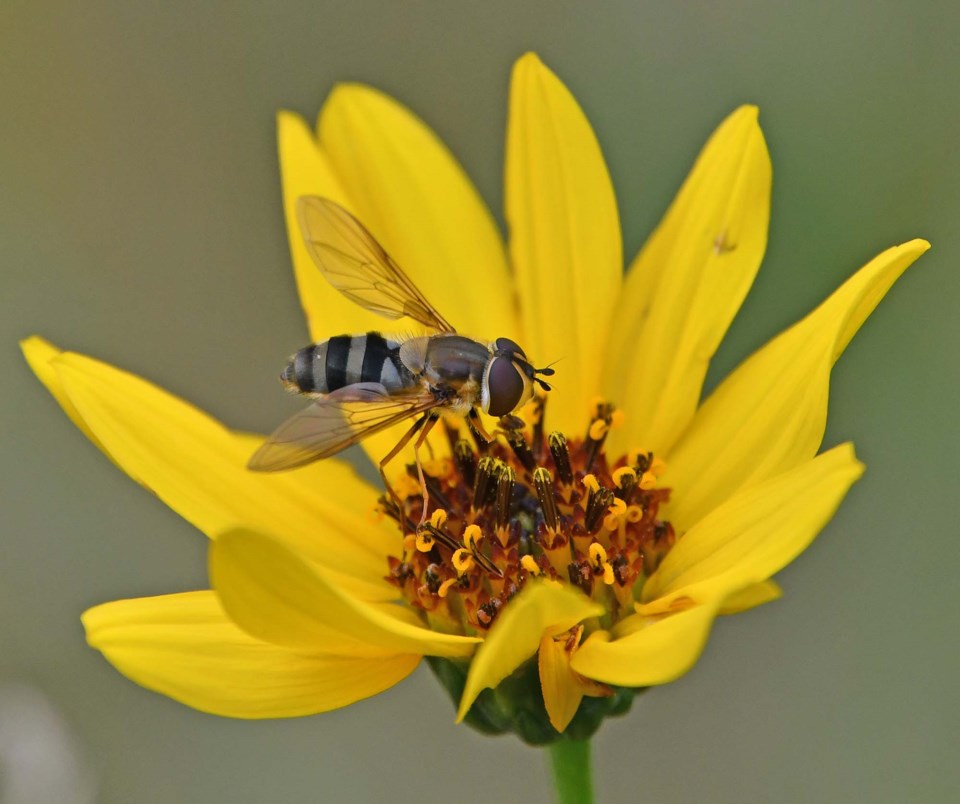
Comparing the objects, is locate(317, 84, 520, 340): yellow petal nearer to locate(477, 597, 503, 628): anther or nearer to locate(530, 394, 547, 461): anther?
locate(530, 394, 547, 461): anther

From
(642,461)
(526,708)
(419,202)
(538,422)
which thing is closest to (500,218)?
(419,202)

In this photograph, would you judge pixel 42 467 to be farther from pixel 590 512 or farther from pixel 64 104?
pixel 590 512

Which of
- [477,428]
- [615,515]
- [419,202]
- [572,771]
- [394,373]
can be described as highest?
[419,202]

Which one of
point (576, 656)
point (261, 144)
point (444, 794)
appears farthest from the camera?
point (261, 144)

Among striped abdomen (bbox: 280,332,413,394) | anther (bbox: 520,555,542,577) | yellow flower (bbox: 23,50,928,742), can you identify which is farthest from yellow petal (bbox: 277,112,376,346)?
anther (bbox: 520,555,542,577)

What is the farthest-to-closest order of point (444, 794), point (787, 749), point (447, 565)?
point (444, 794) < point (787, 749) < point (447, 565)

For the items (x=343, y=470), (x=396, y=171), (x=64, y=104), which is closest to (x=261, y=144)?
(x=64, y=104)

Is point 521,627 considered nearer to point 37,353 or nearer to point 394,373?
point 394,373
